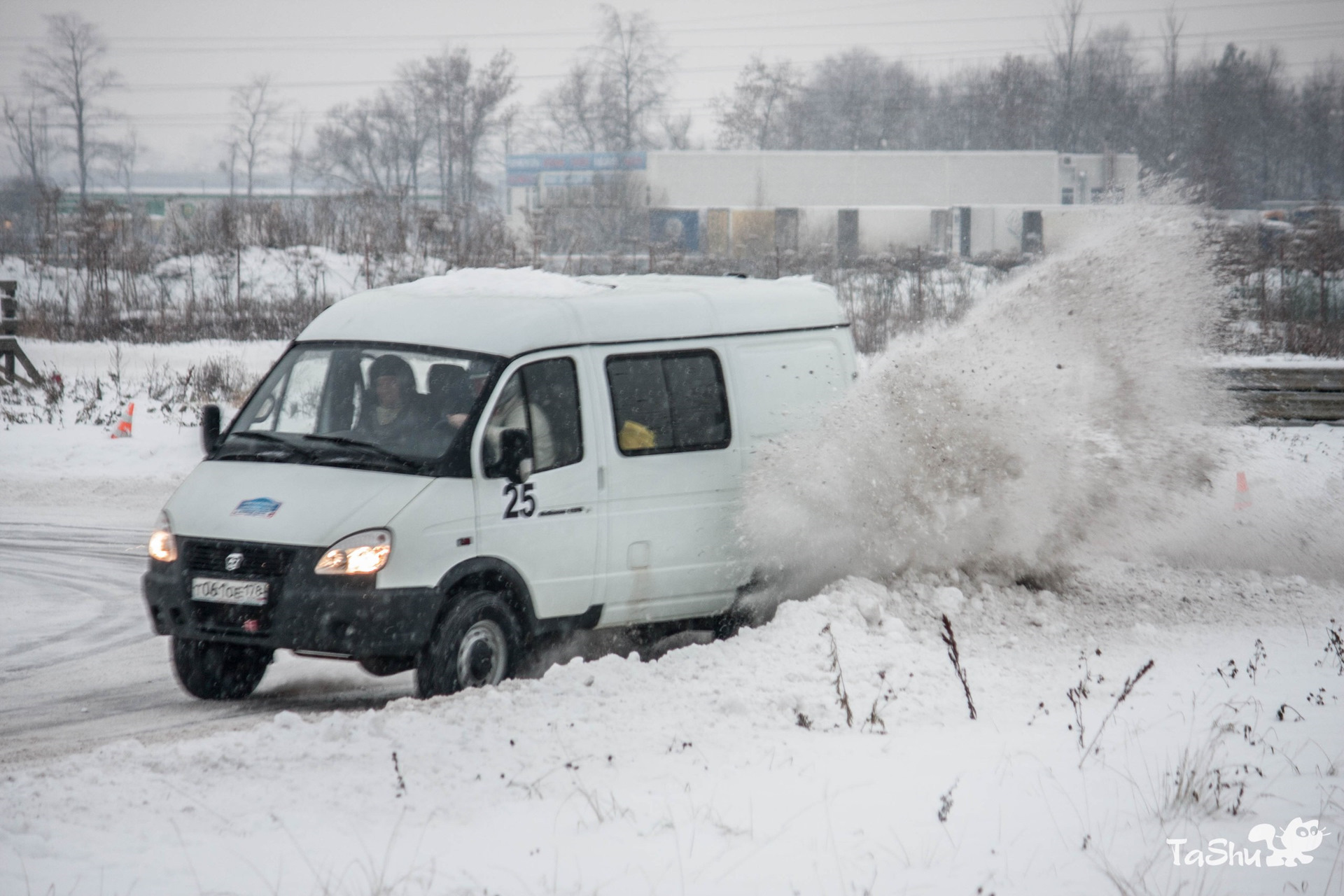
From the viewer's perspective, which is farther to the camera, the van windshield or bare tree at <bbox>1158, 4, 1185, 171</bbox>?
bare tree at <bbox>1158, 4, 1185, 171</bbox>

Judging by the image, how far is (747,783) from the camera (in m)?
5.21

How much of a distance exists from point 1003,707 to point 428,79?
8361 cm

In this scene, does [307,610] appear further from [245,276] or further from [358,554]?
[245,276]

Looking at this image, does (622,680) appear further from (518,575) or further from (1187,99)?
(1187,99)

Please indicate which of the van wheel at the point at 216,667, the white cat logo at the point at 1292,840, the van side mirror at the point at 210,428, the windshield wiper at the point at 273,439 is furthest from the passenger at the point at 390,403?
the white cat logo at the point at 1292,840

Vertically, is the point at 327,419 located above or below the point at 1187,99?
below

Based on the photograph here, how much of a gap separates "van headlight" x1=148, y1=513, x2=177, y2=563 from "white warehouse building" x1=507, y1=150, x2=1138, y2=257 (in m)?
62.2

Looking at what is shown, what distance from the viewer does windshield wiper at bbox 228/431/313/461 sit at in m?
6.82

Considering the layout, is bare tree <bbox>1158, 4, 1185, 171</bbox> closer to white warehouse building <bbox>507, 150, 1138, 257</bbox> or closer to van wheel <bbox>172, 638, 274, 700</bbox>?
white warehouse building <bbox>507, 150, 1138, 257</bbox>

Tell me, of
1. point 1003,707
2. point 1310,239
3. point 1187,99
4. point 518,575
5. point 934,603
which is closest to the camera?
point 1003,707

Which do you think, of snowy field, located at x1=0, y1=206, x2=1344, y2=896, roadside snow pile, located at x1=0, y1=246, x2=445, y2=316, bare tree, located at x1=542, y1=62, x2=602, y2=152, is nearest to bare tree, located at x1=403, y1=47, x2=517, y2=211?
bare tree, located at x1=542, y1=62, x2=602, y2=152

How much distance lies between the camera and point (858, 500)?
8.16m

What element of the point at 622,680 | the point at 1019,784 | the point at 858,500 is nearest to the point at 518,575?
the point at 622,680

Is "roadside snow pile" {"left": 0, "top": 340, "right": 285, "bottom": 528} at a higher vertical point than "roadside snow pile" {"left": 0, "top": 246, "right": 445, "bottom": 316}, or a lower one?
lower
